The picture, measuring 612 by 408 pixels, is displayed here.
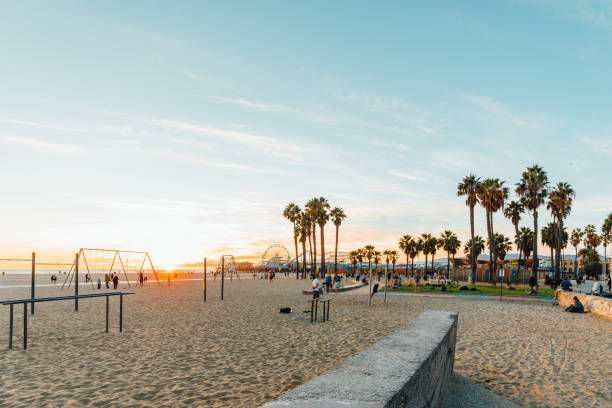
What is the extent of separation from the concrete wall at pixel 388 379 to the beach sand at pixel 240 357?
103 inches

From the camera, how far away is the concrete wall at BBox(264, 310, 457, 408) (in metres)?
2.88

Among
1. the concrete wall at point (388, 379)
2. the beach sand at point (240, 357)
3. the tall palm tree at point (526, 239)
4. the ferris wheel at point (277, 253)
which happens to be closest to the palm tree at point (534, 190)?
the tall palm tree at point (526, 239)

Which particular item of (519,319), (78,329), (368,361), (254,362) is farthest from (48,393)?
(519,319)

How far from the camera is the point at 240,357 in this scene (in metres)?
9.27

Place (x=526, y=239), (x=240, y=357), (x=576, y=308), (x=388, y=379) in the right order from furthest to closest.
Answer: (x=526, y=239) → (x=576, y=308) → (x=240, y=357) → (x=388, y=379)

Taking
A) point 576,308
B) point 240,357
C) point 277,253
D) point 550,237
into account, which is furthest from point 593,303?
point 277,253

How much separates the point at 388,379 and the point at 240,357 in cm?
662

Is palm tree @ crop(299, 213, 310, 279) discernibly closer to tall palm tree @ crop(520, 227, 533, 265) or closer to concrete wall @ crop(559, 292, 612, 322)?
tall palm tree @ crop(520, 227, 533, 265)

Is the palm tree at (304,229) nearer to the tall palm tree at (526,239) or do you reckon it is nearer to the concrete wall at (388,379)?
the tall palm tree at (526,239)

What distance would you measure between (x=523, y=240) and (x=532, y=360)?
77960mm

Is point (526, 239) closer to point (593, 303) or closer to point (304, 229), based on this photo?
point (304, 229)

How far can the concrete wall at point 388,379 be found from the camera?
113 inches

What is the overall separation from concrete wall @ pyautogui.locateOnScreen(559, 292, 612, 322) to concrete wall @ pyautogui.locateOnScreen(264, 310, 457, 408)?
53.5 ft

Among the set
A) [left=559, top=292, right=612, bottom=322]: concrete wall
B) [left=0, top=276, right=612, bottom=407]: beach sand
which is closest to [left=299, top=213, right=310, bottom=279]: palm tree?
[left=559, top=292, right=612, bottom=322]: concrete wall
